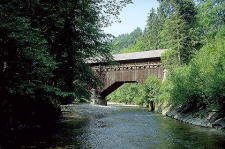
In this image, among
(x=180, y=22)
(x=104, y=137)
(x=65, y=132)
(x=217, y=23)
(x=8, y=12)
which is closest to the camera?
(x=8, y=12)

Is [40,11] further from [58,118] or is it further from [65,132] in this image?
[58,118]

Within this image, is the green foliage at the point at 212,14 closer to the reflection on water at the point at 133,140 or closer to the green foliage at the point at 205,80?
the green foliage at the point at 205,80

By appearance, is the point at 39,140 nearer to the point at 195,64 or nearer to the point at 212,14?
the point at 195,64

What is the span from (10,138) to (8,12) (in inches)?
209

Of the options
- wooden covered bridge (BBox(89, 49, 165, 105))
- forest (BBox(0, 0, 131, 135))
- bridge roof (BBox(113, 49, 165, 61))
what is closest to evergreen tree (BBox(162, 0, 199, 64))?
bridge roof (BBox(113, 49, 165, 61))

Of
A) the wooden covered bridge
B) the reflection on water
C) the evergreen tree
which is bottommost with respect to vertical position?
the reflection on water

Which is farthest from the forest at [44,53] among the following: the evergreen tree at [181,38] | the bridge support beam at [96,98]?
the bridge support beam at [96,98]

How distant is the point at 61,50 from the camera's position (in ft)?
60.2

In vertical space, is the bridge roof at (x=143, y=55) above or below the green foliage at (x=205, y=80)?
above

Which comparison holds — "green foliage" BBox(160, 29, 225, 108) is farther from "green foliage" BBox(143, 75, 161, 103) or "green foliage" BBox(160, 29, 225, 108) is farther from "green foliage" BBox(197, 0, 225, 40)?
"green foliage" BBox(143, 75, 161, 103)

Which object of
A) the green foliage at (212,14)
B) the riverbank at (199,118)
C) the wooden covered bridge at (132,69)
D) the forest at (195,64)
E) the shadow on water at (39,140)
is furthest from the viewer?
the wooden covered bridge at (132,69)

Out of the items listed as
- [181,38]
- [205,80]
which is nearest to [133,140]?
[205,80]

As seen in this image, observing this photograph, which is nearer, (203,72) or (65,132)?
(65,132)

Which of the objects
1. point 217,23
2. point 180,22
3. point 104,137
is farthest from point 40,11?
point 180,22
